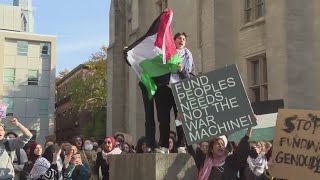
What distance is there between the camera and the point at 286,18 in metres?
18.5

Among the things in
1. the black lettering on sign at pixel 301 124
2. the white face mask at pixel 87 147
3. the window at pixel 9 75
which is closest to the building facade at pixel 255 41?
the white face mask at pixel 87 147

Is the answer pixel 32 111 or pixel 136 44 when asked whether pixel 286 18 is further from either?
pixel 32 111

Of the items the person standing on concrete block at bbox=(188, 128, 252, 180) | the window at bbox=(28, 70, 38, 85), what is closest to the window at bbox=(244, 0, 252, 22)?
the person standing on concrete block at bbox=(188, 128, 252, 180)

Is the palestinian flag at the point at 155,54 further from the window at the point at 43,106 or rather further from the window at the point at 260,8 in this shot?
the window at the point at 43,106

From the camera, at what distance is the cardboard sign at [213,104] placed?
21.5ft

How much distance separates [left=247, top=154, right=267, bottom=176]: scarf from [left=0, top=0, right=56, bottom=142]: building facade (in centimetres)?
5048

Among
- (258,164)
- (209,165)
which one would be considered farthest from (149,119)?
(258,164)

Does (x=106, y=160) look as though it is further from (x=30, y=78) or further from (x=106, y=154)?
(x=30, y=78)

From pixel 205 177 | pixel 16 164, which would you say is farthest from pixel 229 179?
pixel 16 164

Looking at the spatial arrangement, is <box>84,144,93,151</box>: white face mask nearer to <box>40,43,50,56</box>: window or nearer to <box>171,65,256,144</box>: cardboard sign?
<box>171,65,256,144</box>: cardboard sign

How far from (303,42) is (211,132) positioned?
12816mm

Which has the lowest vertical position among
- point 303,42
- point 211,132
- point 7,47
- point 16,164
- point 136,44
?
point 16,164

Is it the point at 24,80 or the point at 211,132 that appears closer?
the point at 211,132

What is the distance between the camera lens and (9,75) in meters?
58.8
